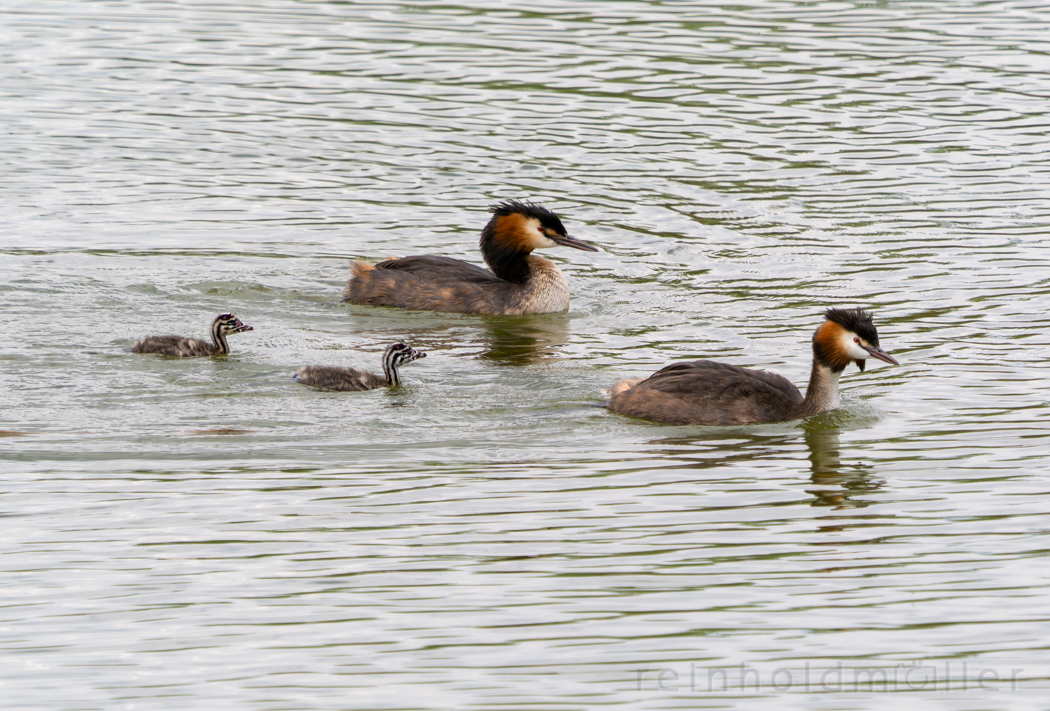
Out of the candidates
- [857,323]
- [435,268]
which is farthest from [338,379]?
[857,323]

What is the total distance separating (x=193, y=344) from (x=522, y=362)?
94.4 inches

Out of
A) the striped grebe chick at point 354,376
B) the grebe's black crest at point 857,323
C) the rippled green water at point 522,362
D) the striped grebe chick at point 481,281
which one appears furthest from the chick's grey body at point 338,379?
the grebe's black crest at point 857,323

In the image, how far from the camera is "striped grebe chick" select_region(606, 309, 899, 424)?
10.5 meters

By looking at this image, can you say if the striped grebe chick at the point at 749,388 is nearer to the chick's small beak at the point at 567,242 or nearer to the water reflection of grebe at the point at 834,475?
the water reflection of grebe at the point at 834,475

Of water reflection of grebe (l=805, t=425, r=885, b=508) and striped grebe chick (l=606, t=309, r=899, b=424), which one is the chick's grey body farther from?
water reflection of grebe (l=805, t=425, r=885, b=508)

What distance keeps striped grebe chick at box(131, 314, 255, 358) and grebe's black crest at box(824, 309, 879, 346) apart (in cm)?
433

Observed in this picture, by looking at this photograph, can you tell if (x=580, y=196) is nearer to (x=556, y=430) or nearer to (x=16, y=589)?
(x=556, y=430)

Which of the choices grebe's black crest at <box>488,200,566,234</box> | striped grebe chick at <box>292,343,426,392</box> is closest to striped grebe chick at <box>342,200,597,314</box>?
grebe's black crest at <box>488,200,566,234</box>

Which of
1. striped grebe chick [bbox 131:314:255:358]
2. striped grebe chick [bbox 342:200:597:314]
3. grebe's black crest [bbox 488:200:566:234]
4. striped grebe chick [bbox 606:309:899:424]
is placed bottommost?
striped grebe chick [bbox 606:309:899:424]

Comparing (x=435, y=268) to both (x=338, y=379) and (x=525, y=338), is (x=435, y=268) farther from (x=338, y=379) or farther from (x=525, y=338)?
(x=338, y=379)

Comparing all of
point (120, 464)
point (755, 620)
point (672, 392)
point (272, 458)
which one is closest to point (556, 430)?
point (672, 392)

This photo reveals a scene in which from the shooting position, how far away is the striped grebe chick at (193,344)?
12070 millimetres

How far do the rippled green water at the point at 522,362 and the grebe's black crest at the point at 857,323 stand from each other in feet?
1.72

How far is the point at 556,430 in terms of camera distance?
1041 cm
